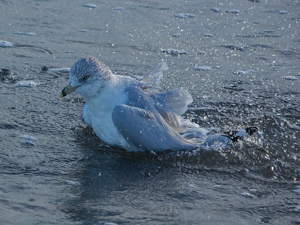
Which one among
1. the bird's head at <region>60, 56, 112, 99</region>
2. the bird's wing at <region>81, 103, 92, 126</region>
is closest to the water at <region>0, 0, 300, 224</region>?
the bird's wing at <region>81, 103, 92, 126</region>

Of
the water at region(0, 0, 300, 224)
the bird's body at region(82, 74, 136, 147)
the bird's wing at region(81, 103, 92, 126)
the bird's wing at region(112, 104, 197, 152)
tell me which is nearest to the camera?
the water at region(0, 0, 300, 224)

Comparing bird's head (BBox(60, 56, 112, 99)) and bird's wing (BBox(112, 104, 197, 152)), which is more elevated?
bird's head (BBox(60, 56, 112, 99))

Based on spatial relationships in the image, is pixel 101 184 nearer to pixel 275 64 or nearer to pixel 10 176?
pixel 10 176

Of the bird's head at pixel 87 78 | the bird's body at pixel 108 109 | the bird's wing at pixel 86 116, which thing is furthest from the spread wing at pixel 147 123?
the bird's wing at pixel 86 116

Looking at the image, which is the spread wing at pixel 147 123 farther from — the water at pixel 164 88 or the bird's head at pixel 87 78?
the bird's head at pixel 87 78

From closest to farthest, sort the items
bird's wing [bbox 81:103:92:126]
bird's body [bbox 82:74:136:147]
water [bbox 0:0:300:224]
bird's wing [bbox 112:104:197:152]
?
1. water [bbox 0:0:300:224]
2. bird's wing [bbox 112:104:197:152]
3. bird's body [bbox 82:74:136:147]
4. bird's wing [bbox 81:103:92:126]

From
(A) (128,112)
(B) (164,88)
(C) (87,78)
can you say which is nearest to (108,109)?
(A) (128,112)

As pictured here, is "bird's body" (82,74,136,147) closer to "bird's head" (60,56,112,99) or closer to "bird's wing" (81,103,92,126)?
"bird's head" (60,56,112,99)

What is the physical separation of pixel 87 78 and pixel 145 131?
81cm

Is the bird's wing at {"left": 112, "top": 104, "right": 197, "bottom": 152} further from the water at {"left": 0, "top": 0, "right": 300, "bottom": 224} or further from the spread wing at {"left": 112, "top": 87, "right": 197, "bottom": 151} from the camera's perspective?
the water at {"left": 0, "top": 0, "right": 300, "bottom": 224}

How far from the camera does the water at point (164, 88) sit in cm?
337

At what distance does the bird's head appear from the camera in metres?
A: 4.15

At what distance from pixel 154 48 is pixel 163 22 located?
135 centimetres

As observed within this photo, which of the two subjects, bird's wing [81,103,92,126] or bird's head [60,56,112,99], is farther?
bird's wing [81,103,92,126]
